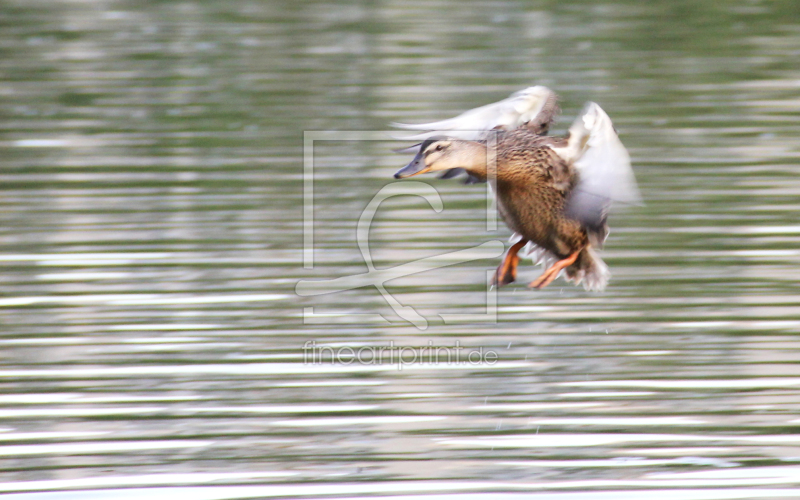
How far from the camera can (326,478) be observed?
4.56m

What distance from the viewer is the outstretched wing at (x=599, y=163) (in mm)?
4812

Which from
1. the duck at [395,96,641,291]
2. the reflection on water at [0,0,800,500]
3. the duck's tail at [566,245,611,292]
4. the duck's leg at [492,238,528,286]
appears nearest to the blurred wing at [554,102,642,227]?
the duck at [395,96,641,291]

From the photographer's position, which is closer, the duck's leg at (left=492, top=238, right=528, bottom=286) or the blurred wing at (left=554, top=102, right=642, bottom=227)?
the blurred wing at (left=554, top=102, right=642, bottom=227)

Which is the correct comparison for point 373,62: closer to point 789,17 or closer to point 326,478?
point 789,17

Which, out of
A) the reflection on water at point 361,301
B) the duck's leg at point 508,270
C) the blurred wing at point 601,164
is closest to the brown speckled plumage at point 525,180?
the duck's leg at point 508,270

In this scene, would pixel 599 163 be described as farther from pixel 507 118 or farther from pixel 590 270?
pixel 590 270

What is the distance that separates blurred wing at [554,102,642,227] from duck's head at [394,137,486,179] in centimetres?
48

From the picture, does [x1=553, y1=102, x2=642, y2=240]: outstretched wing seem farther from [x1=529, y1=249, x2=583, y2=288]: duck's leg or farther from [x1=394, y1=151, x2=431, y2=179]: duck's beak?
[x1=394, y1=151, x2=431, y2=179]: duck's beak

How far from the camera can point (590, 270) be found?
18.9ft

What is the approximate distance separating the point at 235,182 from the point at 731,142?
378cm

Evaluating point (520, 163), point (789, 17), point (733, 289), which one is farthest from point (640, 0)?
point (520, 163)

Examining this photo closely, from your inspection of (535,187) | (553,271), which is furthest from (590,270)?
(535,187)

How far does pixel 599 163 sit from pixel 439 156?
67 cm

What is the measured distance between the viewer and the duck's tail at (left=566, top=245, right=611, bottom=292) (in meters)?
5.70
